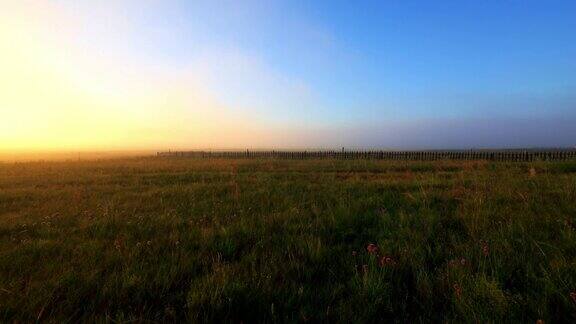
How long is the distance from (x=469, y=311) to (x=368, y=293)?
659 millimetres

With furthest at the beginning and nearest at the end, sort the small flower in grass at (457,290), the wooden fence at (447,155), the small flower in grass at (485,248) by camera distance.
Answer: the wooden fence at (447,155)
the small flower in grass at (485,248)
the small flower in grass at (457,290)

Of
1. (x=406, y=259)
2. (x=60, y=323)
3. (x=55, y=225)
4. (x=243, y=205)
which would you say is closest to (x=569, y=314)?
(x=406, y=259)

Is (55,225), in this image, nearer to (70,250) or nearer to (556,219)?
(70,250)

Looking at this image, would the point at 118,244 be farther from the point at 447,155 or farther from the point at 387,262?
the point at 447,155

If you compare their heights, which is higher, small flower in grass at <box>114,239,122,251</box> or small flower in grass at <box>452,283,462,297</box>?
small flower in grass at <box>452,283,462,297</box>

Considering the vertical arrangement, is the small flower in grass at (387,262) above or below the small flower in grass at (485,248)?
below

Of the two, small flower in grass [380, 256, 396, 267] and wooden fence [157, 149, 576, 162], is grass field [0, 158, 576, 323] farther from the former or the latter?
wooden fence [157, 149, 576, 162]

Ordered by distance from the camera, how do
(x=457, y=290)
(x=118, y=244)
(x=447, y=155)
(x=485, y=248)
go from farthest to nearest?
(x=447, y=155), (x=118, y=244), (x=485, y=248), (x=457, y=290)

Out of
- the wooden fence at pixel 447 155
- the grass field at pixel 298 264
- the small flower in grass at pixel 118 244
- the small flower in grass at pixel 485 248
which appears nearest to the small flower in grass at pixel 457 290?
the grass field at pixel 298 264

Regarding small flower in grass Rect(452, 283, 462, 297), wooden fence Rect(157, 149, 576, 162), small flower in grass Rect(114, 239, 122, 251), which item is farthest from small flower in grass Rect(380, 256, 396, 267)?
wooden fence Rect(157, 149, 576, 162)

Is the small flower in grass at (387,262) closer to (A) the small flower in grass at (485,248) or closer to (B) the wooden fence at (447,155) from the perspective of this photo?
(A) the small flower in grass at (485,248)

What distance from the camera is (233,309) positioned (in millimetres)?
2316

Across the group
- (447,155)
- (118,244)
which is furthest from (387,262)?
(447,155)

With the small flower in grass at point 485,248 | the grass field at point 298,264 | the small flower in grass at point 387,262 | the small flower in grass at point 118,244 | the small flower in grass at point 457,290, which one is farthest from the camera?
the small flower in grass at point 118,244
